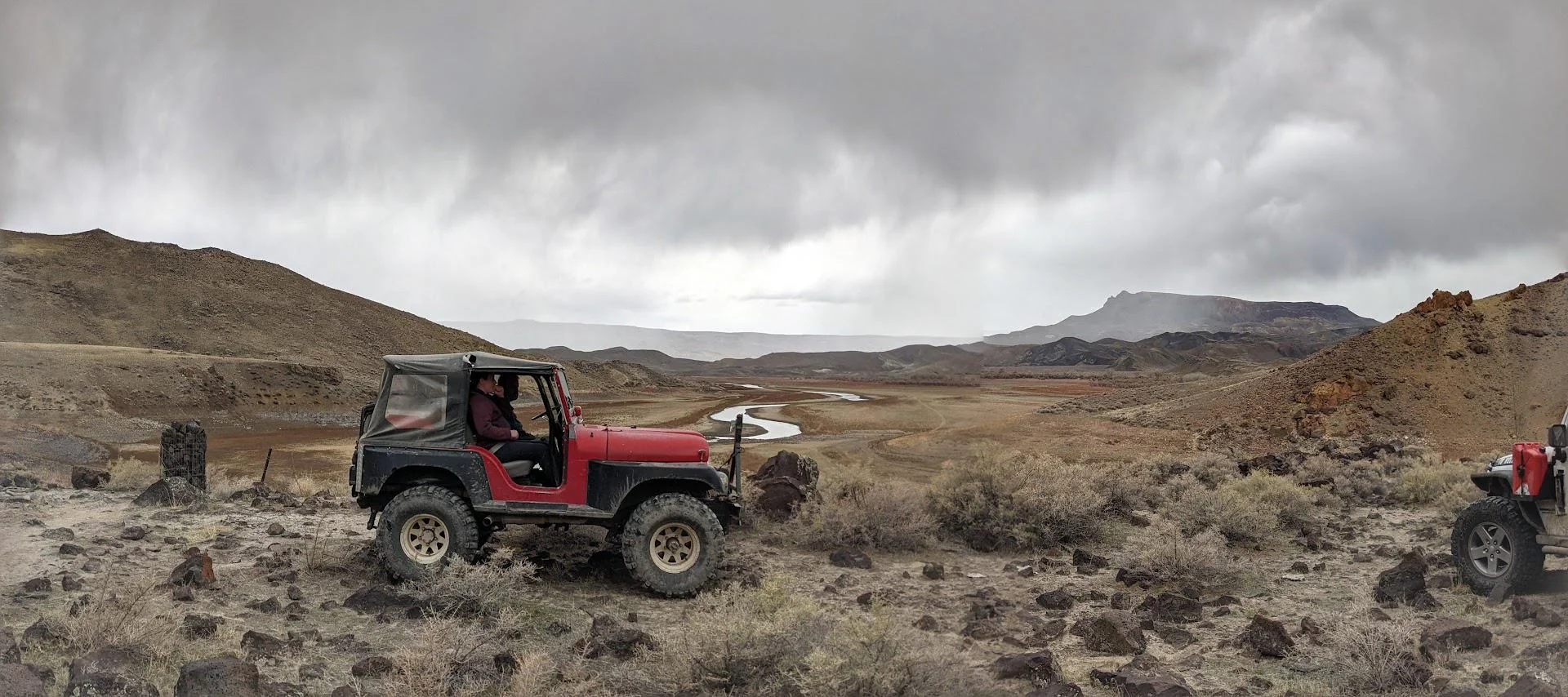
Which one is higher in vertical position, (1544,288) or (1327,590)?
(1544,288)

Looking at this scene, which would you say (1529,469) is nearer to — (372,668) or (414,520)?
(372,668)

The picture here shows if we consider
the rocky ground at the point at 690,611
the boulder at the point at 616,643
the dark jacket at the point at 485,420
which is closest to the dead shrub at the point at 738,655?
the rocky ground at the point at 690,611

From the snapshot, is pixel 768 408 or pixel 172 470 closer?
pixel 172 470

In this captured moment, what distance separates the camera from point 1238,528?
386 inches

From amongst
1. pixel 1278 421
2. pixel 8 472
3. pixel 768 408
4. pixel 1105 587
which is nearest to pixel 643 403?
pixel 768 408

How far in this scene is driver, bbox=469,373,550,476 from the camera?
7629mm

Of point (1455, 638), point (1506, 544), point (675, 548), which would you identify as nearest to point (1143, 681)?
point (1455, 638)

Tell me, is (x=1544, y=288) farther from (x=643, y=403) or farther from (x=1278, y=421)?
(x=643, y=403)

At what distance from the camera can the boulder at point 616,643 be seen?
5.84 meters

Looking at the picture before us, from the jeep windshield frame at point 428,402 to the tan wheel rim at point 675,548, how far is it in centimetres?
176

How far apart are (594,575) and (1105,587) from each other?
191 inches

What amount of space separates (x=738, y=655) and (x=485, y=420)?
3762mm

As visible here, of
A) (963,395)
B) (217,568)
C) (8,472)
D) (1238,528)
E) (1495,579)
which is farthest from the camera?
(963,395)

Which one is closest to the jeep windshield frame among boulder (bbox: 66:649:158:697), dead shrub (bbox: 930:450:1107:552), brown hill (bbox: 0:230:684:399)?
boulder (bbox: 66:649:158:697)
